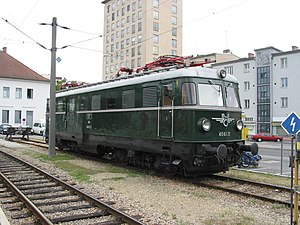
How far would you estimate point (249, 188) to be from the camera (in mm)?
9430

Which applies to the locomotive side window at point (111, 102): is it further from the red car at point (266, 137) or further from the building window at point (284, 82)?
the building window at point (284, 82)

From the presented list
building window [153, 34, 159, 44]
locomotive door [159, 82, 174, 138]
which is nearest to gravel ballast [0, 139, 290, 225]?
locomotive door [159, 82, 174, 138]

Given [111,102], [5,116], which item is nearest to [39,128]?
[5,116]

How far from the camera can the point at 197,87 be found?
32.4 feet

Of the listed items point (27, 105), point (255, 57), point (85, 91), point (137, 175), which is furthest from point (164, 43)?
point (137, 175)

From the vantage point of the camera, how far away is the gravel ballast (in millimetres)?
6570

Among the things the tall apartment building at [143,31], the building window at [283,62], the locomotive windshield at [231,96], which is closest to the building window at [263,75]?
the building window at [283,62]

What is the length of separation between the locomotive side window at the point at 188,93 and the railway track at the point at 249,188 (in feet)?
Result: 7.28

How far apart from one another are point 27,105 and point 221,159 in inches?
1885

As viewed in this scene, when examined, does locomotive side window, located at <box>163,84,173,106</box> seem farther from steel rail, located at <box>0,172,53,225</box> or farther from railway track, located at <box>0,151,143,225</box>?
steel rail, located at <box>0,172,53,225</box>

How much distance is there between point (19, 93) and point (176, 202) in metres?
49.0

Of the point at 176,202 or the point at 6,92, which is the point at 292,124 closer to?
the point at 176,202

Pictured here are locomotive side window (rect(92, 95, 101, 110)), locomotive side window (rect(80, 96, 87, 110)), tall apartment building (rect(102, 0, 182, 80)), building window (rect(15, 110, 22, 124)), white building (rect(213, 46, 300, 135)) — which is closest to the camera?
locomotive side window (rect(92, 95, 101, 110))

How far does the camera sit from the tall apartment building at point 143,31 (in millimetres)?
73000
